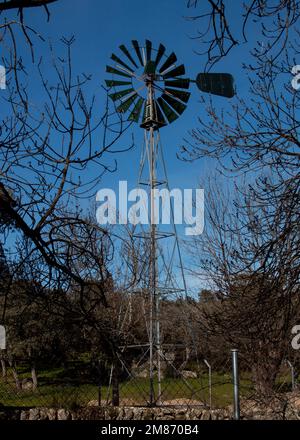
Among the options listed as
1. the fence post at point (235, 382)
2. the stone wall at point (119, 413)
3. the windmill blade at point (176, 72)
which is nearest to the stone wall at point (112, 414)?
the stone wall at point (119, 413)

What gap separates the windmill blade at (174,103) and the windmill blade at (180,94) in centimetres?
15

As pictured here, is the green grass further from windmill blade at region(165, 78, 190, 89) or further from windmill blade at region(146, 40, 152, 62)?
windmill blade at region(146, 40, 152, 62)

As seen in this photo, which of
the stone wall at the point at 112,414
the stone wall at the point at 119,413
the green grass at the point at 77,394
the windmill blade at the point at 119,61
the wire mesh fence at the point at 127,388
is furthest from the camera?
the windmill blade at the point at 119,61

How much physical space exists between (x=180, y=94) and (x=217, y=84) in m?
6.44

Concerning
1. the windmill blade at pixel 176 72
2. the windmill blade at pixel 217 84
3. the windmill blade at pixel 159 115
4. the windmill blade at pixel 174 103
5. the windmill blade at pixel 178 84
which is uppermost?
the windmill blade at pixel 176 72

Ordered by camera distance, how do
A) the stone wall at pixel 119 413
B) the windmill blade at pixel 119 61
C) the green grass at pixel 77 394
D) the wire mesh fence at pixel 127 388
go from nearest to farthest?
the stone wall at pixel 119 413 → the wire mesh fence at pixel 127 388 → the green grass at pixel 77 394 → the windmill blade at pixel 119 61

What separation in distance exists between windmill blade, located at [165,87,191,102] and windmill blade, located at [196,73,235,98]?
5.95 metres

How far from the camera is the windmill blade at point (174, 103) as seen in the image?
1013 centimetres

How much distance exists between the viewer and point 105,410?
6.78 metres

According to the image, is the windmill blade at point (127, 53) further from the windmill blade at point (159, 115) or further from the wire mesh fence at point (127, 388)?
the wire mesh fence at point (127, 388)
